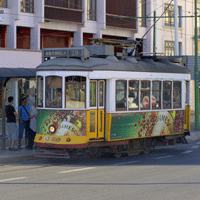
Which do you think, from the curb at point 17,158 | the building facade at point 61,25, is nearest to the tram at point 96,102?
the curb at point 17,158

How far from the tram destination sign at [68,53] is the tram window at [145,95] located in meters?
2.37

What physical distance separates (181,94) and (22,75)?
5.33m

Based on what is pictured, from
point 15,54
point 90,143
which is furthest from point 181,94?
point 15,54

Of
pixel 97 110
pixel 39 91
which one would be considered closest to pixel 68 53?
pixel 39 91

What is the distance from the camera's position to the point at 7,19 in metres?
30.8

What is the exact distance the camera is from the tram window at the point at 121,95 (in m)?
15.2

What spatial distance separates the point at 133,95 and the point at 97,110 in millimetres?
1514

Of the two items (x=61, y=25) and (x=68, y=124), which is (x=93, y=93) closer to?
(x=68, y=124)

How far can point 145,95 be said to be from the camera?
16.2 metres

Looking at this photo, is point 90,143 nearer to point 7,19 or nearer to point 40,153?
point 40,153
